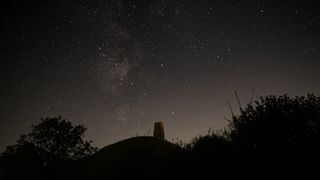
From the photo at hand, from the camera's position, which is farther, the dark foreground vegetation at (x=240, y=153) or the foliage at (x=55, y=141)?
the foliage at (x=55, y=141)

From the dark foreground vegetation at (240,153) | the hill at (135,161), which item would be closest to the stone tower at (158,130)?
the dark foreground vegetation at (240,153)

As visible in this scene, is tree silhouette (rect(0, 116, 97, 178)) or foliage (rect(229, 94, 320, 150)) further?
tree silhouette (rect(0, 116, 97, 178))

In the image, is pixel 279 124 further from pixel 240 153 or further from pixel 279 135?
pixel 240 153

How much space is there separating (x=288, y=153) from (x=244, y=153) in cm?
392

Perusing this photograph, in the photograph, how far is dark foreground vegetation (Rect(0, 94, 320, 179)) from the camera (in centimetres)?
2142

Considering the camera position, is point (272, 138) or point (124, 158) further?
point (124, 158)

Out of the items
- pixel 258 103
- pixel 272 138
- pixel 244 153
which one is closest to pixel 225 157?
pixel 244 153

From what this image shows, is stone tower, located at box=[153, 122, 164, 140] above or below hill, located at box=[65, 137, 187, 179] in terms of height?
above

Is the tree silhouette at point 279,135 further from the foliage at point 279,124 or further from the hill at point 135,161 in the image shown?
the hill at point 135,161

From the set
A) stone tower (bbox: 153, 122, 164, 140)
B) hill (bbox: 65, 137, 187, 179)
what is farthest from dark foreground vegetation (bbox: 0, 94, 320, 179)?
stone tower (bbox: 153, 122, 164, 140)

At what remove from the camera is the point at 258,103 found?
2989cm

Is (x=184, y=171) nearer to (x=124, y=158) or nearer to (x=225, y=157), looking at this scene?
(x=225, y=157)

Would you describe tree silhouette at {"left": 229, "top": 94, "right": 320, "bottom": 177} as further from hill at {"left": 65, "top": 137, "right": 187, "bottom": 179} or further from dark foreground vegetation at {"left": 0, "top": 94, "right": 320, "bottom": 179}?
hill at {"left": 65, "top": 137, "right": 187, "bottom": 179}

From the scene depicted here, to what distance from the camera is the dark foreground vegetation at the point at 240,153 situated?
21422 mm
